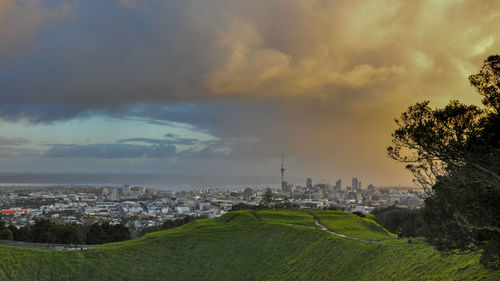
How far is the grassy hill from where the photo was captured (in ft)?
86.9

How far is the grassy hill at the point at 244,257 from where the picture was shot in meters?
26.5

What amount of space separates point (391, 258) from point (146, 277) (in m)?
19.9

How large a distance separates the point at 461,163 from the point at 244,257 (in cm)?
2441

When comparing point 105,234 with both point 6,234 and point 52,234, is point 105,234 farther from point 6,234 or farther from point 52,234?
point 6,234

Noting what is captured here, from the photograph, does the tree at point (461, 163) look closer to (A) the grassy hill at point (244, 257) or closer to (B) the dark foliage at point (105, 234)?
(A) the grassy hill at point (244, 257)

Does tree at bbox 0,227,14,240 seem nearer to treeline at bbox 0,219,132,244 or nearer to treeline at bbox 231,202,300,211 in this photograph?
treeline at bbox 0,219,132,244

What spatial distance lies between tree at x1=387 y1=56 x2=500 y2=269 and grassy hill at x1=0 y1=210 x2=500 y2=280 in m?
8.67

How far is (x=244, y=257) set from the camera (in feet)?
117

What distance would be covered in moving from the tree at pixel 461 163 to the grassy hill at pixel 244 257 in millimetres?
8673

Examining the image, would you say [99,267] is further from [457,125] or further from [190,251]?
[457,125]

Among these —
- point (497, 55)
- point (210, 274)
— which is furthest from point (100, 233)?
point (497, 55)

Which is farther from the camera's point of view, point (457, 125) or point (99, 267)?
point (99, 267)

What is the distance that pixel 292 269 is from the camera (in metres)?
31.2

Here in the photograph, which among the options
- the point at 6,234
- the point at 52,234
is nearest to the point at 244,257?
the point at 52,234
